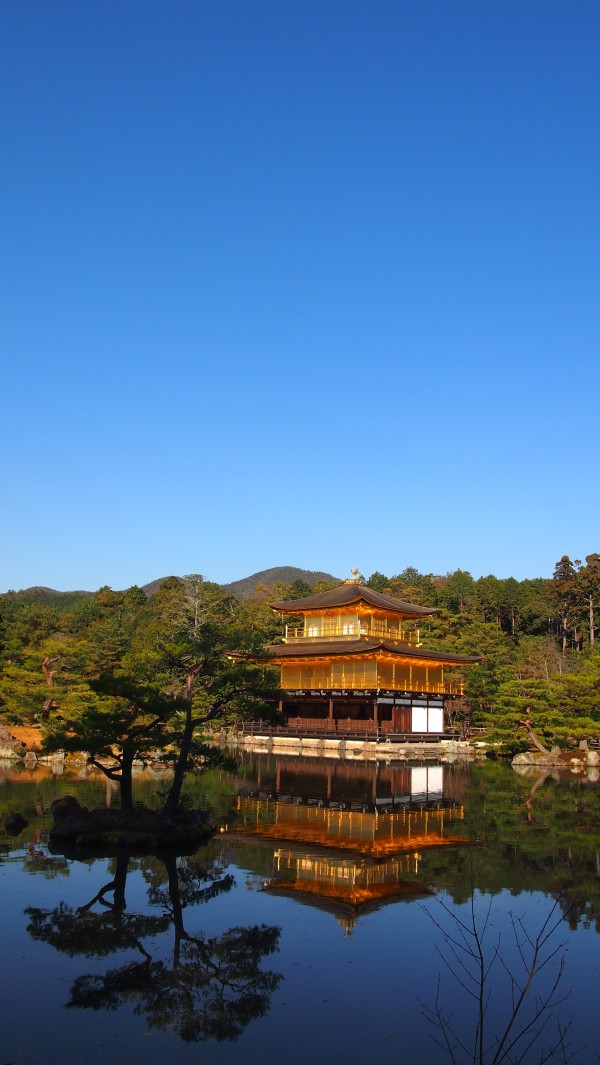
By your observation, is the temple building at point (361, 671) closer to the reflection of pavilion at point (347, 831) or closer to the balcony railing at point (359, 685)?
the balcony railing at point (359, 685)

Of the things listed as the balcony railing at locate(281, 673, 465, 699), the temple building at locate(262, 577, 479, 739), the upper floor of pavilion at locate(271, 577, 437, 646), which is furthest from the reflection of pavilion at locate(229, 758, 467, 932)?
the upper floor of pavilion at locate(271, 577, 437, 646)

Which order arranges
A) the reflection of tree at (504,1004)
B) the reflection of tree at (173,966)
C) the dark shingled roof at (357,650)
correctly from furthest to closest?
the dark shingled roof at (357,650) < the reflection of tree at (173,966) < the reflection of tree at (504,1004)

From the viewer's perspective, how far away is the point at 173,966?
29.2 feet

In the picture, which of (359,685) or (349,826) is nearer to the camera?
(349,826)

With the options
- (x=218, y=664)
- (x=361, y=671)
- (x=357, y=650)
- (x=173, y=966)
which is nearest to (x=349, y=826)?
(x=218, y=664)

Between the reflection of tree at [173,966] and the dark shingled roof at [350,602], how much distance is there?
1417 inches

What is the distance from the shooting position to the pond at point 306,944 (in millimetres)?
7398

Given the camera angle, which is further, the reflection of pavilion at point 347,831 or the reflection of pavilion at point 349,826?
the reflection of pavilion at point 349,826

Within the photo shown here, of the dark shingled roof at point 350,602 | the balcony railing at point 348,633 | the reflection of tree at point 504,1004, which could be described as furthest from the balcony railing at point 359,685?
the reflection of tree at point 504,1004

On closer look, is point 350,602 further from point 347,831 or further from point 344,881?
point 344,881

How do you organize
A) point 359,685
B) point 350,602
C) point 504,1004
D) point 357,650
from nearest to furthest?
point 504,1004
point 357,650
point 359,685
point 350,602

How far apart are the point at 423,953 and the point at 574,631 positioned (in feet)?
221

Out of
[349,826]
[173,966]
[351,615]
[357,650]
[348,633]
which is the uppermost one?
[351,615]

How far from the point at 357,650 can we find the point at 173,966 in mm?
34276
